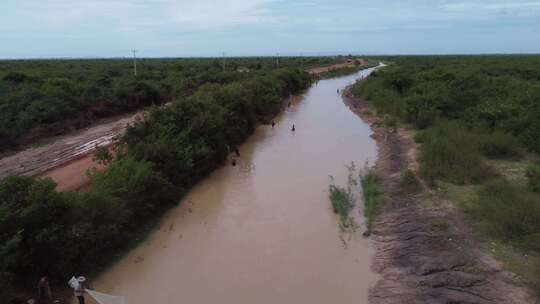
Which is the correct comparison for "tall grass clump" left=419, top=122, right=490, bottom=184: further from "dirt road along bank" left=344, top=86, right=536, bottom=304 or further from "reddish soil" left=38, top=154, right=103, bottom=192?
"reddish soil" left=38, top=154, right=103, bottom=192

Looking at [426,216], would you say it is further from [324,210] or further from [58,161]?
[58,161]

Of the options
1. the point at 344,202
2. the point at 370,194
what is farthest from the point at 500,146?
the point at 344,202

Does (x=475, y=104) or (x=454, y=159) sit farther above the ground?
(x=475, y=104)

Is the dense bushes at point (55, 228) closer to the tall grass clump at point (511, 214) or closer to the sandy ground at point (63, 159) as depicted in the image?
the sandy ground at point (63, 159)

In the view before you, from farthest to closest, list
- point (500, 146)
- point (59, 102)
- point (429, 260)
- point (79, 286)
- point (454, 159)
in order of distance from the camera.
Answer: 1. point (59, 102)
2. point (500, 146)
3. point (454, 159)
4. point (429, 260)
5. point (79, 286)

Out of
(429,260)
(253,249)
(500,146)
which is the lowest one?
(253,249)

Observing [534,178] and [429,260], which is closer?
[429,260]

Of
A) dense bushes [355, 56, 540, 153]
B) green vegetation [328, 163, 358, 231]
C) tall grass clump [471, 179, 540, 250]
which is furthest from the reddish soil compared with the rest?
dense bushes [355, 56, 540, 153]

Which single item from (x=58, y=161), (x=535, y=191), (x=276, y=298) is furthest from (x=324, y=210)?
(x=58, y=161)

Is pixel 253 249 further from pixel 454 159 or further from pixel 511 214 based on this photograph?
pixel 454 159
